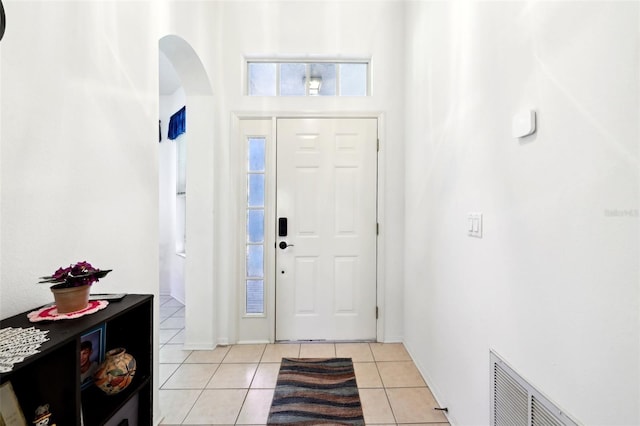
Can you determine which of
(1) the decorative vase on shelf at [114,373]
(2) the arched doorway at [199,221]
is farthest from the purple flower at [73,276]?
(2) the arched doorway at [199,221]

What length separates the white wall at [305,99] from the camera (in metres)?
2.70

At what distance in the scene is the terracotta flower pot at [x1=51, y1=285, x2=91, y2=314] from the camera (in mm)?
909

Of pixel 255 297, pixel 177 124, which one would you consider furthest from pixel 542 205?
pixel 177 124

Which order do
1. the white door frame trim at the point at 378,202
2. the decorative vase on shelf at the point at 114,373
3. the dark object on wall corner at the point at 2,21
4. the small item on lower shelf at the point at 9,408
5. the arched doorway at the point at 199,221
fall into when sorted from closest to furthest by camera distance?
the small item on lower shelf at the point at 9,408 → the dark object on wall corner at the point at 2,21 → the decorative vase on shelf at the point at 114,373 → the arched doorway at the point at 199,221 → the white door frame trim at the point at 378,202

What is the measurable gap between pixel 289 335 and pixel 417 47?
279 cm

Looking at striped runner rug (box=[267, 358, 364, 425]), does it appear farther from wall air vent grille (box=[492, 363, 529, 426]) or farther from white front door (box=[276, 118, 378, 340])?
wall air vent grille (box=[492, 363, 529, 426])

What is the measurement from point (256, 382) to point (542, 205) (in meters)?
2.08

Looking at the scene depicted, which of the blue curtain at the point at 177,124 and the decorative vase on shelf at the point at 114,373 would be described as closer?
the decorative vase on shelf at the point at 114,373

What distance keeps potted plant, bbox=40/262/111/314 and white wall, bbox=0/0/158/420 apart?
0.58ft

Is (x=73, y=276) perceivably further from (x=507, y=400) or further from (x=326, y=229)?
(x=326, y=229)

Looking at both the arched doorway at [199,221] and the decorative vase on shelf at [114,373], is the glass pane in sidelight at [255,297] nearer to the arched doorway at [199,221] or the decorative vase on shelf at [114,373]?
the arched doorway at [199,221]

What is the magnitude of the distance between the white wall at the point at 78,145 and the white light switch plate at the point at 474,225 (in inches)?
70.0

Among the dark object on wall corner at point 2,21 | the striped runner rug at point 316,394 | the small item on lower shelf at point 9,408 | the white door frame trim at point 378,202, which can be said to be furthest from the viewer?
the white door frame trim at point 378,202

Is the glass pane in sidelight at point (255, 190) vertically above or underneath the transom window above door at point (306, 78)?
underneath
